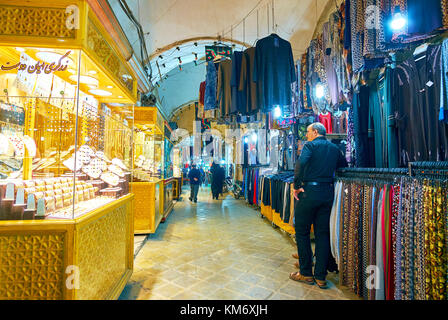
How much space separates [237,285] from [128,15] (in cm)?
452

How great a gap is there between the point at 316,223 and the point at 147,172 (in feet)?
11.1

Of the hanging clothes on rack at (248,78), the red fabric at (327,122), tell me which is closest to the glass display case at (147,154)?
the hanging clothes on rack at (248,78)

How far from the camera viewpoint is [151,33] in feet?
16.5

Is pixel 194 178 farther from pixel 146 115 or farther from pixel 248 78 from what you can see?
pixel 248 78

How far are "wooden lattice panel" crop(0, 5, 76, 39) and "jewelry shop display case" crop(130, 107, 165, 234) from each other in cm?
246

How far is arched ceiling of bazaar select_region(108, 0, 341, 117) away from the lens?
14.9 ft

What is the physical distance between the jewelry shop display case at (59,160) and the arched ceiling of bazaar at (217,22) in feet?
9.43

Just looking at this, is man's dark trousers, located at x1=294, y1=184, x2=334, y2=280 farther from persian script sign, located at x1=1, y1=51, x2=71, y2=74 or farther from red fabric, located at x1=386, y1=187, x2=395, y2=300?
persian script sign, located at x1=1, y1=51, x2=71, y2=74

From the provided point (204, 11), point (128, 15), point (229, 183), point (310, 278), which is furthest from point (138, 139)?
point (229, 183)

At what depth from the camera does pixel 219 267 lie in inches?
108

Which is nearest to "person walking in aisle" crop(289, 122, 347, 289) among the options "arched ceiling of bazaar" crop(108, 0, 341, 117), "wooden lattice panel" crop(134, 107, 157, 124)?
"wooden lattice panel" crop(134, 107, 157, 124)

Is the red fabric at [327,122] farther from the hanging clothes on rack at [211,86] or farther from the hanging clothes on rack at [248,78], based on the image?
the hanging clothes on rack at [211,86]

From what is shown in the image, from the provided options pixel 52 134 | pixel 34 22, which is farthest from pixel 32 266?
pixel 34 22

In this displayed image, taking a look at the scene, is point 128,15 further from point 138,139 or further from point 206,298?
point 206,298
